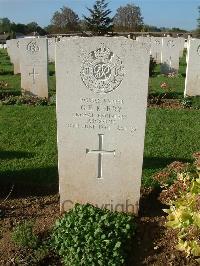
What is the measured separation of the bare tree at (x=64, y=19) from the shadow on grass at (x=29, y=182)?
57.9 meters

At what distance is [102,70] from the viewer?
174 inches

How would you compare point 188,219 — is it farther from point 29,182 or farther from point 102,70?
point 29,182

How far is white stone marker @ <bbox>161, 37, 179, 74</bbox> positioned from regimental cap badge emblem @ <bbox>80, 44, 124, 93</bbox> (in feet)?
46.1

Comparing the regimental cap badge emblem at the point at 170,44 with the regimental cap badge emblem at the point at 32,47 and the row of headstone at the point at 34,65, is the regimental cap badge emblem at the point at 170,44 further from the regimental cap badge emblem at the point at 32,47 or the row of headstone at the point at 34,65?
the regimental cap badge emblem at the point at 32,47

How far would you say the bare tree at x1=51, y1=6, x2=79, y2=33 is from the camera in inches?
2476

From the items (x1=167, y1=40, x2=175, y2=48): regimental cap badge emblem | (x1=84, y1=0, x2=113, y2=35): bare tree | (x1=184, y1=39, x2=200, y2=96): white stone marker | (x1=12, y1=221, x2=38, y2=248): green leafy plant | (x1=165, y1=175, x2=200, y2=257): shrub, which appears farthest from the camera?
(x1=84, y1=0, x2=113, y2=35): bare tree

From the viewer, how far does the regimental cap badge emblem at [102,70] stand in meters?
4.36

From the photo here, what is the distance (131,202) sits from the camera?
4914mm

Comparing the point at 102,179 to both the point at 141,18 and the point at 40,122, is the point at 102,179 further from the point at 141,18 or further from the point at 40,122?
the point at 141,18

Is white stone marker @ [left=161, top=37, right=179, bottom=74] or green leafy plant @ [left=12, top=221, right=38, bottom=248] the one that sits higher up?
white stone marker @ [left=161, top=37, right=179, bottom=74]

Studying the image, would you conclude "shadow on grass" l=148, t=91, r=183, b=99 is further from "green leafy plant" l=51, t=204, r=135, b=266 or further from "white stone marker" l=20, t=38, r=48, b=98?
"green leafy plant" l=51, t=204, r=135, b=266

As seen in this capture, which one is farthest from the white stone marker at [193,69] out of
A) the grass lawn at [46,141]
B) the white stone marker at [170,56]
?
the white stone marker at [170,56]

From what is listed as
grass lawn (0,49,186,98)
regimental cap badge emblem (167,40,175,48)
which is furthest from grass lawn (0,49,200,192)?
regimental cap badge emblem (167,40,175,48)

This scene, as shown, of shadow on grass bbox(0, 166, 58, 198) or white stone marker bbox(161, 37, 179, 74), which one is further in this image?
white stone marker bbox(161, 37, 179, 74)
